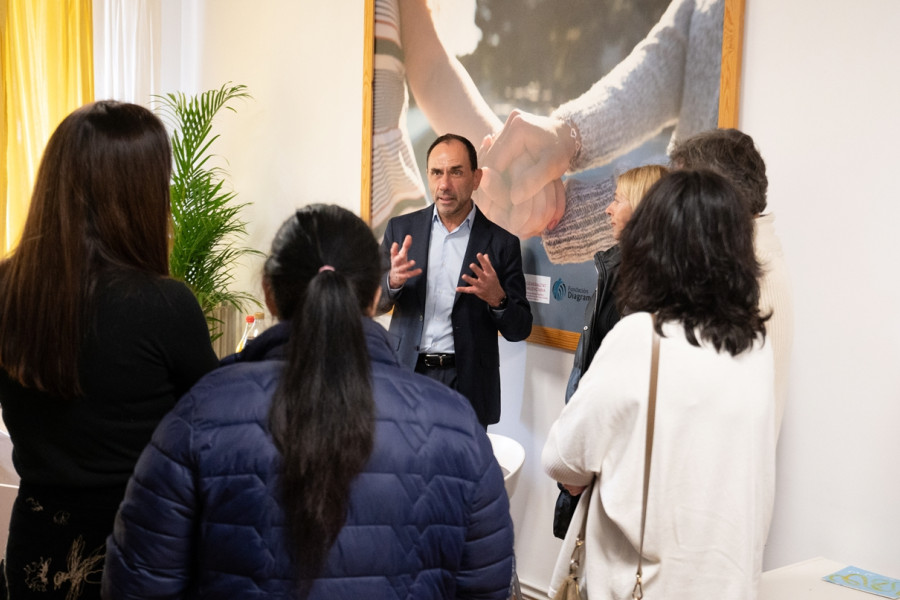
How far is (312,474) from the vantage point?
1.23 meters

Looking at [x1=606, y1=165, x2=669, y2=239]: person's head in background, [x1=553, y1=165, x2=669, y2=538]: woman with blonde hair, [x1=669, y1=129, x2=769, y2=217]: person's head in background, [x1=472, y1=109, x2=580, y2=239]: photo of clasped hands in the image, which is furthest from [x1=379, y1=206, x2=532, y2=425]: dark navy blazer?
[x1=669, y1=129, x2=769, y2=217]: person's head in background

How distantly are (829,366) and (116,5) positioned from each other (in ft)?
15.4

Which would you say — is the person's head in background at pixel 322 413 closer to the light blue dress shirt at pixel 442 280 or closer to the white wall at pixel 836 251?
the white wall at pixel 836 251

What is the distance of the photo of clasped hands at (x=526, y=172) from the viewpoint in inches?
140

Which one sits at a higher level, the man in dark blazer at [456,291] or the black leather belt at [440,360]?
the man in dark blazer at [456,291]

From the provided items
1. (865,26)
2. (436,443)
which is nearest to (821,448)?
(865,26)

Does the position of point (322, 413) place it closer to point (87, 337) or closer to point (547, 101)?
point (87, 337)

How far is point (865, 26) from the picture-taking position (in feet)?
8.46

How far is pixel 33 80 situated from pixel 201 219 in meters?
1.36

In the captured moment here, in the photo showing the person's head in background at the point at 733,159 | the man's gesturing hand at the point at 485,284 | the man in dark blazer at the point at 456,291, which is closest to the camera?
the person's head in background at the point at 733,159

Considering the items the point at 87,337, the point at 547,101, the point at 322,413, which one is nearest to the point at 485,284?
the point at 547,101

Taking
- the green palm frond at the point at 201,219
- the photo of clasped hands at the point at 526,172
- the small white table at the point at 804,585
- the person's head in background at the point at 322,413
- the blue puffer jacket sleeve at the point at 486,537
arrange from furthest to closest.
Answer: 1. the green palm frond at the point at 201,219
2. the photo of clasped hands at the point at 526,172
3. the small white table at the point at 804,585
4. the blue puffer jacket sleeve at the point at 486,537
5. the person's head in background at the point at 322,413

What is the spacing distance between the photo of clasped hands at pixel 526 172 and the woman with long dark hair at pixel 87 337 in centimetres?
215

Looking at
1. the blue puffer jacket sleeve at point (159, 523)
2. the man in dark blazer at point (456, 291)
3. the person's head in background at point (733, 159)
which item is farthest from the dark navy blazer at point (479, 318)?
the blue puffer jacket sleeve at point (159, 523)
